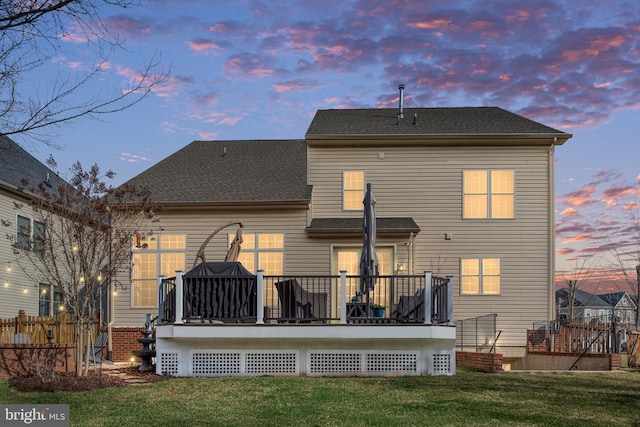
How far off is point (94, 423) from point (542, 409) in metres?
5.99

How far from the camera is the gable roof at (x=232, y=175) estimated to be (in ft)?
70.8

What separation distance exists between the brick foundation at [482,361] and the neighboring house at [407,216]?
13.0 ft

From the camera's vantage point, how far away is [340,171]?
73.4ft

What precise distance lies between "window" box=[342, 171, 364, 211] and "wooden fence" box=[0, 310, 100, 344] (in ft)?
29.2

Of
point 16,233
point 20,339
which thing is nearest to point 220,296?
point 20,339

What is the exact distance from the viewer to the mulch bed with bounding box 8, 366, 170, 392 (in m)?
12.6

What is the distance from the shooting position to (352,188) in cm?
2238

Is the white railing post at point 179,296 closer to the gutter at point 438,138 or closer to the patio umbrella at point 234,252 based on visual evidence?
the patio umbrella at point 234,252

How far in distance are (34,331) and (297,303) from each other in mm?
5841

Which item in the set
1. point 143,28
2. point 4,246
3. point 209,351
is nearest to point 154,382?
point 209,351

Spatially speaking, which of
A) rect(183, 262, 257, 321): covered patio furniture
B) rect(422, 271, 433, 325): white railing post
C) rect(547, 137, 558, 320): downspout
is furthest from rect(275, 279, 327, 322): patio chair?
rect(547, 137, 558, 320): downspout

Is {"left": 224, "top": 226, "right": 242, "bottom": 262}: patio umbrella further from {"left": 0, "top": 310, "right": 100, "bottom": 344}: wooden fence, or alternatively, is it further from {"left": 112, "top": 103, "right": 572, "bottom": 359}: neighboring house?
{"left": 112, "top": 103, "right": 572, "bottom": 359}: neighboring house

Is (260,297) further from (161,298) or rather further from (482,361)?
(482,361)

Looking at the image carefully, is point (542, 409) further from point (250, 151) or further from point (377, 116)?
point (250, 151)
